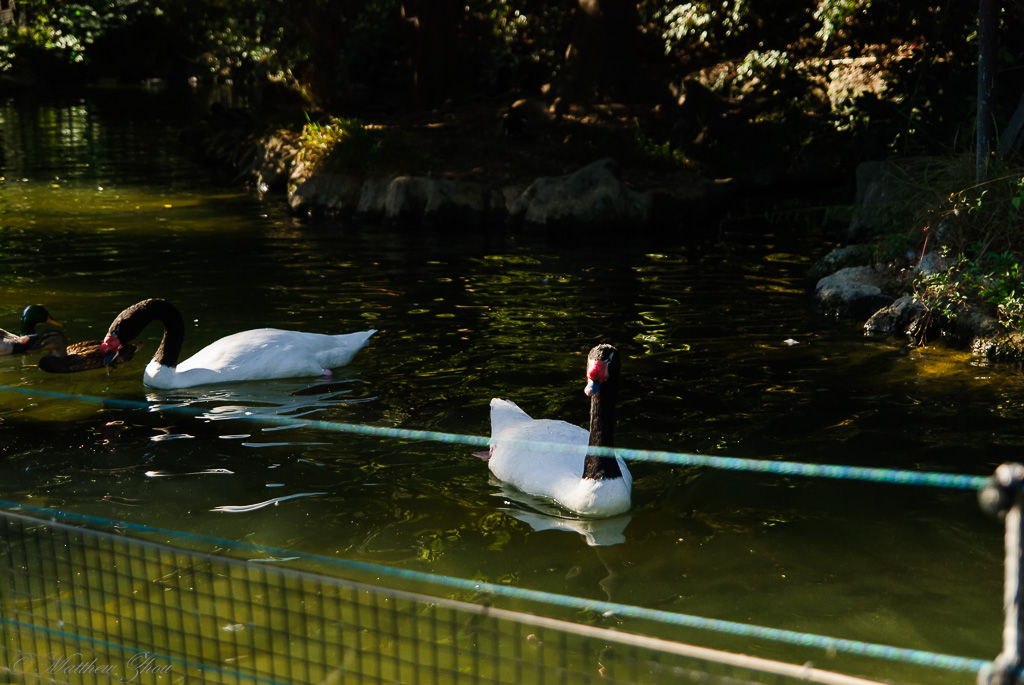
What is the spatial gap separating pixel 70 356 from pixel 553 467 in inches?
188

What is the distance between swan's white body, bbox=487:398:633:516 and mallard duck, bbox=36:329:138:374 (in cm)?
381

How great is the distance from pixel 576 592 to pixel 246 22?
2020 cm

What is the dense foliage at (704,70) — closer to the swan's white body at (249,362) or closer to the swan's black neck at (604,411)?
the swan's black neck at (604,411)

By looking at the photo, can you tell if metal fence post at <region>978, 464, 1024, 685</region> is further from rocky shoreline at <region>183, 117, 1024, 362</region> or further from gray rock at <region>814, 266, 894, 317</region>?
rocky shoreline at <region>183, 117, 1024, 362</region>

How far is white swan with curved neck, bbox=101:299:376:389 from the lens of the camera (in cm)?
831

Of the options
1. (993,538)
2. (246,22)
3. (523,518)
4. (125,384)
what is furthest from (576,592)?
(246,22)

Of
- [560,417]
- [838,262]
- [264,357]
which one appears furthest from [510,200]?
[560,417]

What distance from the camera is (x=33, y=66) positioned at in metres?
48.9

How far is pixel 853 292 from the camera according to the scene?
10.7m

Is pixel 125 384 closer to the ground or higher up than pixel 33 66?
closer to the ground

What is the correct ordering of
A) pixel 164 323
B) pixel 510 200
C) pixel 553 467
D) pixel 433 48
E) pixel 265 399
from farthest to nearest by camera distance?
pixel 433 48
pixel 510 200
pixel 164 323
pixel 265 399
pixel 553 467

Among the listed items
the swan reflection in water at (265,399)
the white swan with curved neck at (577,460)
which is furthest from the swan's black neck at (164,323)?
the white swan with curved neck at (577,460)

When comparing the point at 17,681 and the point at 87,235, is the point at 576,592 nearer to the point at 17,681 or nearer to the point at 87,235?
the point at 17,681

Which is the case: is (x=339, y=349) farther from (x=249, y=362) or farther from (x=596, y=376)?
(x=596, y=376)
